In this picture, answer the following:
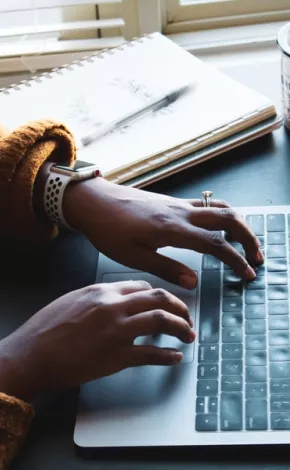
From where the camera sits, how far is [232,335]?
2.22ft

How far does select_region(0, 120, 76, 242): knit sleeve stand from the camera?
81cm

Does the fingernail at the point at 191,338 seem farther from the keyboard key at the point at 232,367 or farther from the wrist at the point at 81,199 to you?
the wrist at the point at 81,199

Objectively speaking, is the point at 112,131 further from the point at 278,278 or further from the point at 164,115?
the point at 278,278

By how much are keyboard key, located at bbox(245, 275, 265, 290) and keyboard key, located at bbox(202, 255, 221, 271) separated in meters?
0.04

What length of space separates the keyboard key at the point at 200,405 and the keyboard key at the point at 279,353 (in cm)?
7

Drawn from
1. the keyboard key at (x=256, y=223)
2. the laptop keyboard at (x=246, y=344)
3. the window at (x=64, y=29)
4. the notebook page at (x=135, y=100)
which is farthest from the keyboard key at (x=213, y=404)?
the window at (x=64, y=29)

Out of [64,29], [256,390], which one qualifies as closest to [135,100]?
[64,29]

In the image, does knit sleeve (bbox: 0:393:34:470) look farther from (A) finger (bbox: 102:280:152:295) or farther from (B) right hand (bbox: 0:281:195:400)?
(A) finger (bbox: 102:280:152:295)

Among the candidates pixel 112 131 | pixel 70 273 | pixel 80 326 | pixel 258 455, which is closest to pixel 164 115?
pixel 112 131

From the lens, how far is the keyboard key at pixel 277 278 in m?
0.72

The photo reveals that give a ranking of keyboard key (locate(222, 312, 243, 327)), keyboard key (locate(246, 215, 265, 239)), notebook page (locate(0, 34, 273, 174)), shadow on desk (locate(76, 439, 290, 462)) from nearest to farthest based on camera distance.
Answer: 1. shadow on desk (locate(76, 439, 290, 462))
2. keyboard key (locate(222, 312, 243, 327))
3. keyboard key (locate(246, 215, 265, 239))
4. notebook page (locate(0, 34, 273, 174))

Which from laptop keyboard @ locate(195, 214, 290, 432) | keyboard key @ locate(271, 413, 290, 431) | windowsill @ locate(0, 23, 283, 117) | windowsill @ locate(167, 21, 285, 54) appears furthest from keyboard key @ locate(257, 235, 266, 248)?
windowsill @ locate(167, 21, 285, 54)

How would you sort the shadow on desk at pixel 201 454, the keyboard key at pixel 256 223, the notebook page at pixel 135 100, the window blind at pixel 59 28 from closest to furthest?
the shadow on desk at pixel 201 454 → the keyboard key at pixel 256 223 → the notebook page at pixel 135 100 → the window blind at pixel 59 28

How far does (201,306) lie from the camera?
0.71 m
